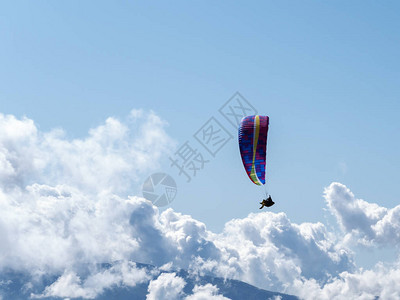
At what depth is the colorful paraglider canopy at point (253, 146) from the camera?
82562 millimetres

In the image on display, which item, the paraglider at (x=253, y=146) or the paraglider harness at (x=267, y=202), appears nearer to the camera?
the paraglider harness at (x=267, y=202)

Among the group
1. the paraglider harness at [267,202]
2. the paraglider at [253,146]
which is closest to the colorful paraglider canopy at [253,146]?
the paraglider at [253,146]

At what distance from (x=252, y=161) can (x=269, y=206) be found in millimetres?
9725

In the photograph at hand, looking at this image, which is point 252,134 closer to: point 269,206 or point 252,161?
point 252,161

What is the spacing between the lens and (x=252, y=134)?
3253 inches

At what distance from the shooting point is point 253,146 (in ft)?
271

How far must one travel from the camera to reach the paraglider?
82.6 m

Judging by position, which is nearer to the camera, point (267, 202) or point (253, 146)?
point (267, 202)

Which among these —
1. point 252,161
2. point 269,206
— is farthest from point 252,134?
point 269,206

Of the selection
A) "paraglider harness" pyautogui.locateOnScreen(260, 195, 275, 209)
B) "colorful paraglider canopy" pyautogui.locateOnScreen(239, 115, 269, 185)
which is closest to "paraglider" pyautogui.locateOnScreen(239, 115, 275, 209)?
"colorful paraglider canopy" pyautogui.locateOnScreen(239, 115, 269, 185)

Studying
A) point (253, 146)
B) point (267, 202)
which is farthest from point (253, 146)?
point (267, 202)

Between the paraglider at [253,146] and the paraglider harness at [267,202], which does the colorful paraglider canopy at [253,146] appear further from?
the paraglider harness at [267,202]

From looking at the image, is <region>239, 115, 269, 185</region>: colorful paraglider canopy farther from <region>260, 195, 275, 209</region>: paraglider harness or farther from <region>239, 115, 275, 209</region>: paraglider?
<region>260, 195, 275, 209</region>: paraglider harness

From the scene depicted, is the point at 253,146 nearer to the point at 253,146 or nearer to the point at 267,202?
the point at 253,146
